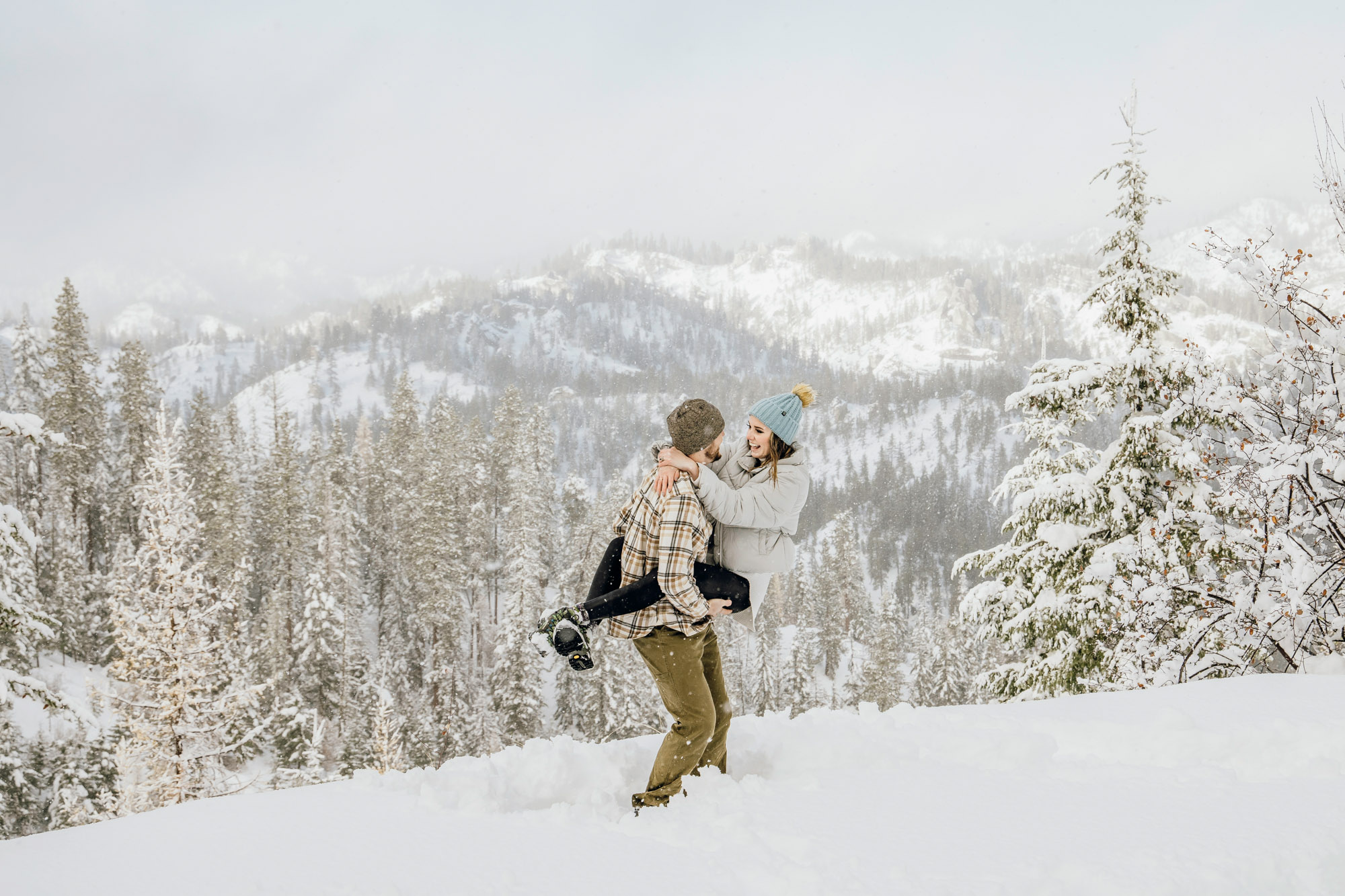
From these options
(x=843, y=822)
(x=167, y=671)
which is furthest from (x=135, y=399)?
(x=843, y=822)

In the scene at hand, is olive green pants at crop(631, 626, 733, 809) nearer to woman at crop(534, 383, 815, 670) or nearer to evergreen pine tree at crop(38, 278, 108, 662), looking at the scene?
woman at crop(534, 383, 815, 670)

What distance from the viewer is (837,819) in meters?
2.93

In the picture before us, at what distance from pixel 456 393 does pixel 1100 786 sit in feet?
626

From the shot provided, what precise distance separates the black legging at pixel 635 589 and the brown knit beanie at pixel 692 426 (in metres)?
0.62

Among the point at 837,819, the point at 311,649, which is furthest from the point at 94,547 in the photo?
the point at 837,819

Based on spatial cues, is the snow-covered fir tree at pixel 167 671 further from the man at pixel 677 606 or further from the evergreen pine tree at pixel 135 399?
the evergreen pine tree at pixel 135 399

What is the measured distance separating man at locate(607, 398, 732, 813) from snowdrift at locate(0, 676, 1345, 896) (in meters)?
0.20

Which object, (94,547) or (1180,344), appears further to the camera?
(94,547)

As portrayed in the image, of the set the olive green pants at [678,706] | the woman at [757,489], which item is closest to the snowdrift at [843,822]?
the olive green pants at [678,706]

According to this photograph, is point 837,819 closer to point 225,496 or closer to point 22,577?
point 22,577

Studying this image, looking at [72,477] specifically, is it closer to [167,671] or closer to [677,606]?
[167,671]

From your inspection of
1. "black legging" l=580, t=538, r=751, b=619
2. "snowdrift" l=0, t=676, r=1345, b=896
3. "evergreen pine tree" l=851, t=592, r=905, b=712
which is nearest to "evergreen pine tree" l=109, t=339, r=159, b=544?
"snowdrift" l=0, t=676, r=1345, b=896

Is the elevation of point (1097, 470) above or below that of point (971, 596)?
above

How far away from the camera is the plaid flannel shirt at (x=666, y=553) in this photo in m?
3.37
